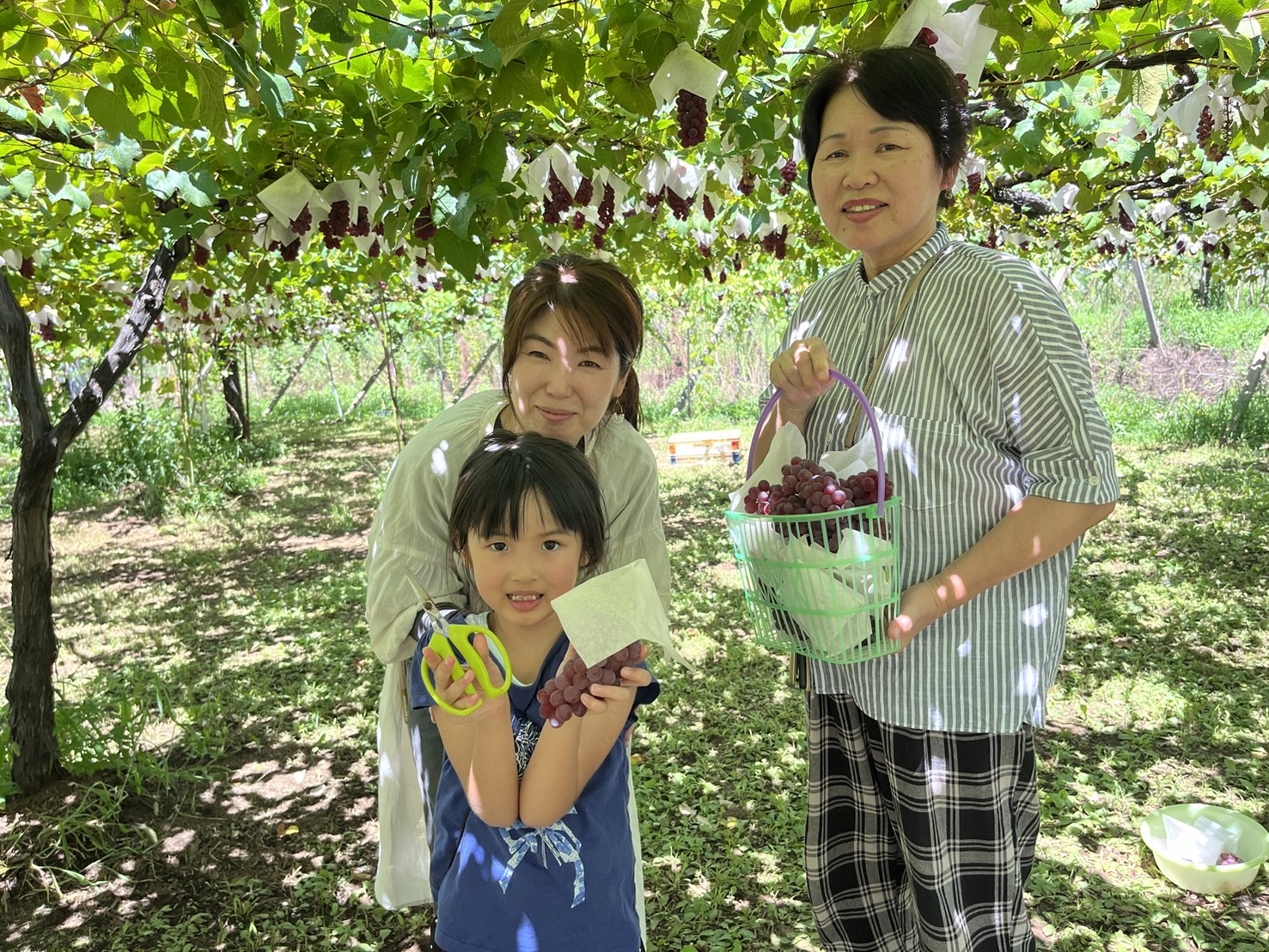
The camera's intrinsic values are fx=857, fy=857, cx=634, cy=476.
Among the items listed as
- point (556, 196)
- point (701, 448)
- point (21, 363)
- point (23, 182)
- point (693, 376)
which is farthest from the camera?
point (693, 376)

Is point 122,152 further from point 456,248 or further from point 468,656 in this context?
point 468,656

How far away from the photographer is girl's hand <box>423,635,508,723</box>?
3.05ft

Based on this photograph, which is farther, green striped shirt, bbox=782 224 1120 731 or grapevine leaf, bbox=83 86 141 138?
grapevine leaf, bbox=83 86 141 138

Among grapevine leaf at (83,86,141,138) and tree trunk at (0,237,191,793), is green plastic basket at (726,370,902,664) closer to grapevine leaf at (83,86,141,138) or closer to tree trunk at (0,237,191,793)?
grapevine leaf at (83,86,141,138)

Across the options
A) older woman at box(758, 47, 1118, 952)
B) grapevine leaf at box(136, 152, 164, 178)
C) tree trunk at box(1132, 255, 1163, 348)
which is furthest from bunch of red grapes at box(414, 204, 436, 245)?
tree trunk at box(1132, 255, 1163, 348)

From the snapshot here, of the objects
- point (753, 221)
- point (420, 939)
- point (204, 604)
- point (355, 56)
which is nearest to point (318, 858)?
point (420, 939)

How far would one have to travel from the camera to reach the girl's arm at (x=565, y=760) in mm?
1007

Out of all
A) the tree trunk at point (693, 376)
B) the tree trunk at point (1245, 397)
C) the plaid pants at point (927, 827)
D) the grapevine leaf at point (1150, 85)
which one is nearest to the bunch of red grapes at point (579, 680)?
the plaid pants at point (927, 827)

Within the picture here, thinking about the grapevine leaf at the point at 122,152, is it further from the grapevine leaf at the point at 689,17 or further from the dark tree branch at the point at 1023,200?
the dark tree branch at the point at 1023,200

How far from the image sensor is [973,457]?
3.68 feet

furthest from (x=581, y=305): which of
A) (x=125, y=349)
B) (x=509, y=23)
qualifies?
(x=125, y=349)

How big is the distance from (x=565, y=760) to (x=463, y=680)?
0.57ft

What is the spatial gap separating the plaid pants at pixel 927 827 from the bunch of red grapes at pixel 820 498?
0.34m

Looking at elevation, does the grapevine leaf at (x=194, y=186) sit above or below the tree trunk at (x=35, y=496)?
above
